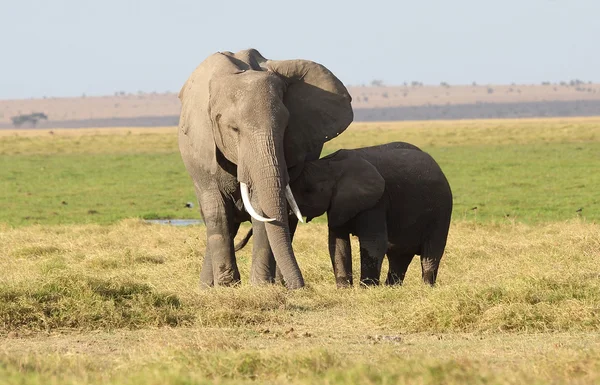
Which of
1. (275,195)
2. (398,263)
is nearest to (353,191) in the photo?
(275,195)

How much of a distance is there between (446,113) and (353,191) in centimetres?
16653

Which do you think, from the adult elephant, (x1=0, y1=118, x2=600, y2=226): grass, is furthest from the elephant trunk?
(x1=0, y1=118, x2=600, y2=226): grass

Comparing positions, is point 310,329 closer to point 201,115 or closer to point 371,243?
point 371,243

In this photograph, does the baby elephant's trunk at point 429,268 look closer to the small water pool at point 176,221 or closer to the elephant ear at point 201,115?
the elephant ear at point 201,115

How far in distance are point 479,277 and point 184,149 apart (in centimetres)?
323

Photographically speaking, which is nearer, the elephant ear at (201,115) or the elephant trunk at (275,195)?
the elephant trunk at (275,195)

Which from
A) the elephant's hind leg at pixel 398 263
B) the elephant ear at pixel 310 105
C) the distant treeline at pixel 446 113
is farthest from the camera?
the distant treeline at pixel 446 113

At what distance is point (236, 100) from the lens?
10.5 metres

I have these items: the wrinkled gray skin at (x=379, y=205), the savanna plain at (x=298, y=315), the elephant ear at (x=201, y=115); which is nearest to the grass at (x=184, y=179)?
the savanna plain at (x=298, y=315)

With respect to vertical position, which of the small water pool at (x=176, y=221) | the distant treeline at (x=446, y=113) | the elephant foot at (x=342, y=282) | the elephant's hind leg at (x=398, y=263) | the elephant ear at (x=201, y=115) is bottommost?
the distant treeline at (x=446, y=113)

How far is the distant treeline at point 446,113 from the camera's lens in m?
170

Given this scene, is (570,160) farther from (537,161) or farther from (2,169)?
(2,169)

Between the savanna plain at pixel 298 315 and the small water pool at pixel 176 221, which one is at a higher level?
the savanna plain at pixel 298 315

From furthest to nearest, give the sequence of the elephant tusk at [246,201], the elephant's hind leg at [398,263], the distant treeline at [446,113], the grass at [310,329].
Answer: the distant treeline at [446,113], the elephant's hind leg at [398,263], the elephant tusk at [246,201], the grass at [310,329]
